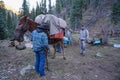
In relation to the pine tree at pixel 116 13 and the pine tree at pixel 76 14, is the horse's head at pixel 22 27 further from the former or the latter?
the pine tree at pixel 76 14

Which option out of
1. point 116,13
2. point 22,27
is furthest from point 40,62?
point 116,13

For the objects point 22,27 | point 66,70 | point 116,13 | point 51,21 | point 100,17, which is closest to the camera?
point 22,27

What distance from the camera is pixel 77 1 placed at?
35.3 m

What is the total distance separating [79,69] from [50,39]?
6.30 feet

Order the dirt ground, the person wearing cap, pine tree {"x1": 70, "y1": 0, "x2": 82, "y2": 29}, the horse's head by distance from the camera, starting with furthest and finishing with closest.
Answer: pine tree {"x1": 70, "y1": 0, "x2": 82, "y2": 29}, the horse's head, the dirt ground, the person wearing cap

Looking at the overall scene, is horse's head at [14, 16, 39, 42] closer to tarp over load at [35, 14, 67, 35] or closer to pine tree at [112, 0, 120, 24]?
tarp over load at [35, 14, 67, 35]

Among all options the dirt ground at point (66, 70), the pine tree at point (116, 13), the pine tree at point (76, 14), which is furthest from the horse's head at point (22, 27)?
the pine tree at point (76, 14)

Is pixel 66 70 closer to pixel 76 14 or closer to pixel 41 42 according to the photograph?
pixel 41 42

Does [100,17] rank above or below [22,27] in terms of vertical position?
above

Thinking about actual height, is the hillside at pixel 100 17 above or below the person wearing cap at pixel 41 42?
above

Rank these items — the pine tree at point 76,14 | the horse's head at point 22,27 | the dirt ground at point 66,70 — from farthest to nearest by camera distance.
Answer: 1. the pine tree at point 76,14
2. the horse's head at point 22,27
3. the dirt ground at point 66,70

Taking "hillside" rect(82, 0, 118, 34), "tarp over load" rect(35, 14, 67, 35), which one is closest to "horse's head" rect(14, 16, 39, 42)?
"tarp over load" rect(35, 14, 67, 35)

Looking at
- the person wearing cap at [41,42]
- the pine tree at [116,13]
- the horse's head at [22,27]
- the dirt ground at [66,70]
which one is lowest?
the dirt ground at [66,70]

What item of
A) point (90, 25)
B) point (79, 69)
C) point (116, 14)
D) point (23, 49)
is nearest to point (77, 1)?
point (90, 25)
